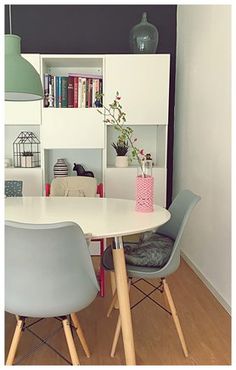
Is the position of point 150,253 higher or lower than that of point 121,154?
lower

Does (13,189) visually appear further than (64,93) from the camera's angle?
No

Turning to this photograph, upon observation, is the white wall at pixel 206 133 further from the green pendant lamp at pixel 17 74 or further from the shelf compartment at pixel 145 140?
the green pendant lamp at pixel 17 74

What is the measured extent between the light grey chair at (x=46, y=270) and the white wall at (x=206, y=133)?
4.28 ft

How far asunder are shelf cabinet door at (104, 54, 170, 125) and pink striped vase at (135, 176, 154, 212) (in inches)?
61.7

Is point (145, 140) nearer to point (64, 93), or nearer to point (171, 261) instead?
point (64, 93)

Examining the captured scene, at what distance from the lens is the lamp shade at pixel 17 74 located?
87.5 inches

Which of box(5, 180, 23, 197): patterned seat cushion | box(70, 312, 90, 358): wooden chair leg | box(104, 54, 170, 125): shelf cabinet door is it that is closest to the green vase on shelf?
box(104, 54, 170, 125): shelf cabinet door

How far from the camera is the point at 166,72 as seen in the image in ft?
11.8

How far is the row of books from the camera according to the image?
12.0 ft

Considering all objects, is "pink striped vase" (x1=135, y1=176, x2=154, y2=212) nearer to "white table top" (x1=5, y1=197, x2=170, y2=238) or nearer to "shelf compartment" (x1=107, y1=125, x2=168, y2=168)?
"white table top" (x1=5, y1=197, x2=170, y2=238)

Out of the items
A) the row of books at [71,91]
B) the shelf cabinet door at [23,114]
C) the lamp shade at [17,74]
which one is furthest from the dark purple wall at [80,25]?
the lamp shade at [17,74]

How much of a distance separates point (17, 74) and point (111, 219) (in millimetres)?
1017

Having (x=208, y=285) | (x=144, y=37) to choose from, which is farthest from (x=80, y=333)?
(x=144, y=37)

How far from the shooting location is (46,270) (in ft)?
5.14
